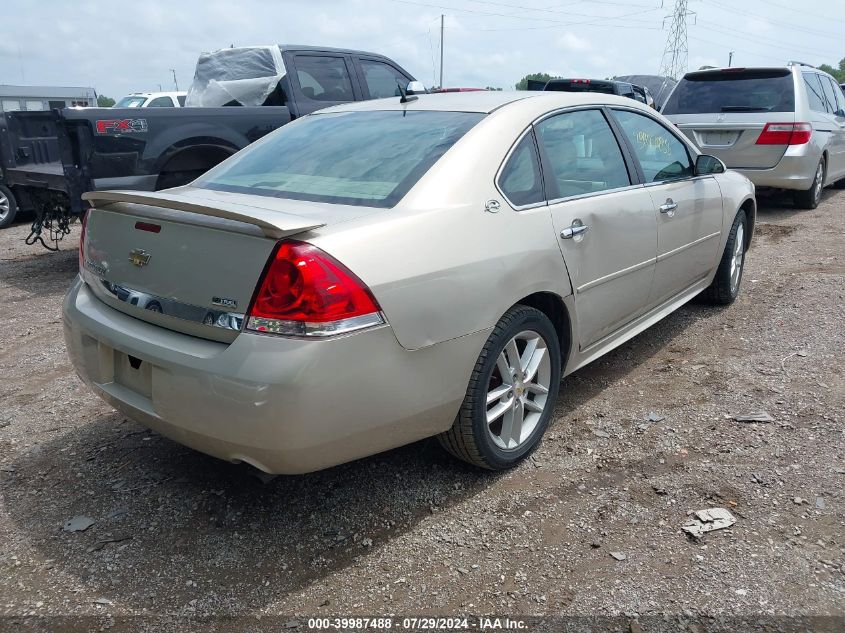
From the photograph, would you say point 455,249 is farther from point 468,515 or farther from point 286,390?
point 468,515

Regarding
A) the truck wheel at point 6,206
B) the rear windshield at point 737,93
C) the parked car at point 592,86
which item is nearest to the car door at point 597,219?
the rear windshield at point 737,93

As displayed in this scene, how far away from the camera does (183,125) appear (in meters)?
6.20

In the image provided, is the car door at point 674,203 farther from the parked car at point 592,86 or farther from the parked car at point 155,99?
the parked car at point 155,99

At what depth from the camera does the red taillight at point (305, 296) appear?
86.9 inches

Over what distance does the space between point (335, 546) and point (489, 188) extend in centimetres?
152

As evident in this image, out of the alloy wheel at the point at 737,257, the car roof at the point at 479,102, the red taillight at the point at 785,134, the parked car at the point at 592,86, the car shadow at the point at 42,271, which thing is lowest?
the car shadow at the point at 42,271

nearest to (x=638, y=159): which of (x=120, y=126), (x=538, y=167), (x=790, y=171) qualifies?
(x=538, y=167)

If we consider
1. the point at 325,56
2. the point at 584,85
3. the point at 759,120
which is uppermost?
the point at 325,56

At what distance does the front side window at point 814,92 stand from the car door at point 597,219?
634cm

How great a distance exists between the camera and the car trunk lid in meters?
2.29

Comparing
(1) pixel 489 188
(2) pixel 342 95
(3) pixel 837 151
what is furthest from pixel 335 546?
(3) pixel 837 151

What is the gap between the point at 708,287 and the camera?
203 inches

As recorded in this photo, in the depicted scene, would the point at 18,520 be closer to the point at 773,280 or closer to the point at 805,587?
the point at 805,587

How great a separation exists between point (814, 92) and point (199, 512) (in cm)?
930
